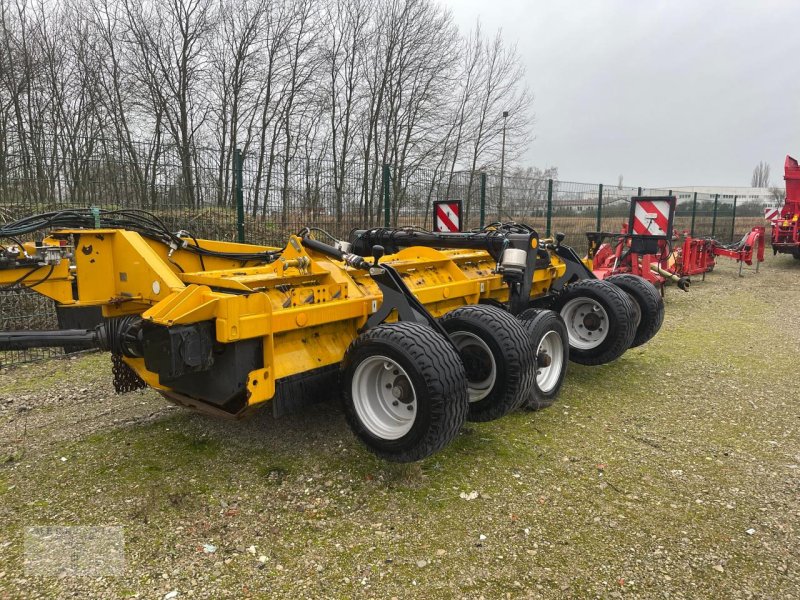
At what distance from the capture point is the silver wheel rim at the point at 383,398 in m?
2.92

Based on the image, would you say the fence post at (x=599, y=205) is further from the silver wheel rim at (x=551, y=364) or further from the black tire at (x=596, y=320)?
the silver wheel rim at (x=551, y=364)

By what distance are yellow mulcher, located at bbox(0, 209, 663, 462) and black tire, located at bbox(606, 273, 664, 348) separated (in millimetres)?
1533

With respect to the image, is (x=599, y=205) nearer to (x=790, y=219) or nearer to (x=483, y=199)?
(x=483, y=199)

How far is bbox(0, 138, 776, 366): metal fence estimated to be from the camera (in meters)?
5.86

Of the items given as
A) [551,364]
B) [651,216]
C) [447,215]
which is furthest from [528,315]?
[651,216]

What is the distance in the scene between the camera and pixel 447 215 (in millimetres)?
7945

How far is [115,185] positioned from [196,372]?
4.57 meters

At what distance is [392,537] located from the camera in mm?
2549

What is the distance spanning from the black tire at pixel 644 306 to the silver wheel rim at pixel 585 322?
490 mm

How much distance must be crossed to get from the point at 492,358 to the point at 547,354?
80 cm

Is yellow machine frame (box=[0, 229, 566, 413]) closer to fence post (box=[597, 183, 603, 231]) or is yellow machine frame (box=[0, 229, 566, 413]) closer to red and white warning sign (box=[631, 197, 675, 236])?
red and white warning sign (box=[631, 197, 675, 236])

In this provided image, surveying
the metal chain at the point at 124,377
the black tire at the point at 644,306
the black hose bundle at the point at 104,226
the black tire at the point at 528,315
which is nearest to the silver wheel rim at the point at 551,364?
the black tire at the point at 528,315

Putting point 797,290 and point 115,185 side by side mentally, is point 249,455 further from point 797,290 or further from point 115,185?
point 797,290

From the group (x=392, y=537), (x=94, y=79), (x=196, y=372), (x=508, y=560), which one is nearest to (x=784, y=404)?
(x=508, y=560)
